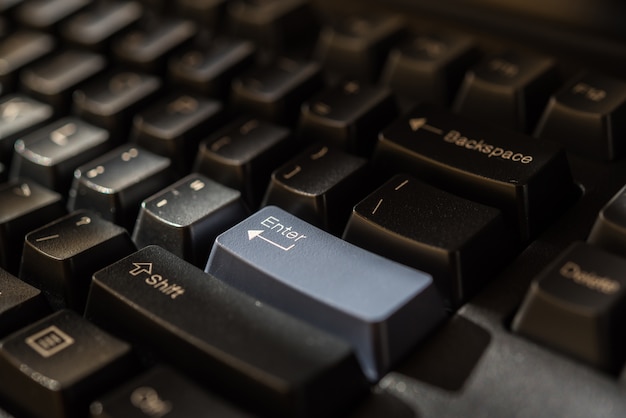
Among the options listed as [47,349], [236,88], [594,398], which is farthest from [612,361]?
[236,88]

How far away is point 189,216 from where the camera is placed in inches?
24.2

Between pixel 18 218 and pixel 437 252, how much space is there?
1.14ft

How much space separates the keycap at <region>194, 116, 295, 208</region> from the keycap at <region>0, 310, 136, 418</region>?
0.19m

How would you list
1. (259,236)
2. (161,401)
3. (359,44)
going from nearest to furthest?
1. (161,401)
2. (259,236)
3. (359,44)

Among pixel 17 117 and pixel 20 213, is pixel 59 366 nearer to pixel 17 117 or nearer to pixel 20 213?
pixel 20 213

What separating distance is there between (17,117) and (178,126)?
0.64 ft

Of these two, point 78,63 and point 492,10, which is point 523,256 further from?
point 78,63

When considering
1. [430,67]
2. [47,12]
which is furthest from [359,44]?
[47,12]

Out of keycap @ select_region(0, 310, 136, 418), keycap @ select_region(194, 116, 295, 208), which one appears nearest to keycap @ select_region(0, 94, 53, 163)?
keycap @ select_region(194, 116, 295, 208)

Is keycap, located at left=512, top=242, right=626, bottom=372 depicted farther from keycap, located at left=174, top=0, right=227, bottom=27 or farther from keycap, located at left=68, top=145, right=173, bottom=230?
keycap, located at left=174, top=0, right=227, bottom=27

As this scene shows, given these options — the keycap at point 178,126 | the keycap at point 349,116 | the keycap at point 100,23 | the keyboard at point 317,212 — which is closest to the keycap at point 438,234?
the keyboard at point 317,212

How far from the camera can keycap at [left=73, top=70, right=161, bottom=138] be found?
0.79 metres

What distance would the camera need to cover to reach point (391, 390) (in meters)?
0.49

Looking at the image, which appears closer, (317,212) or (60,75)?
(317,212)
